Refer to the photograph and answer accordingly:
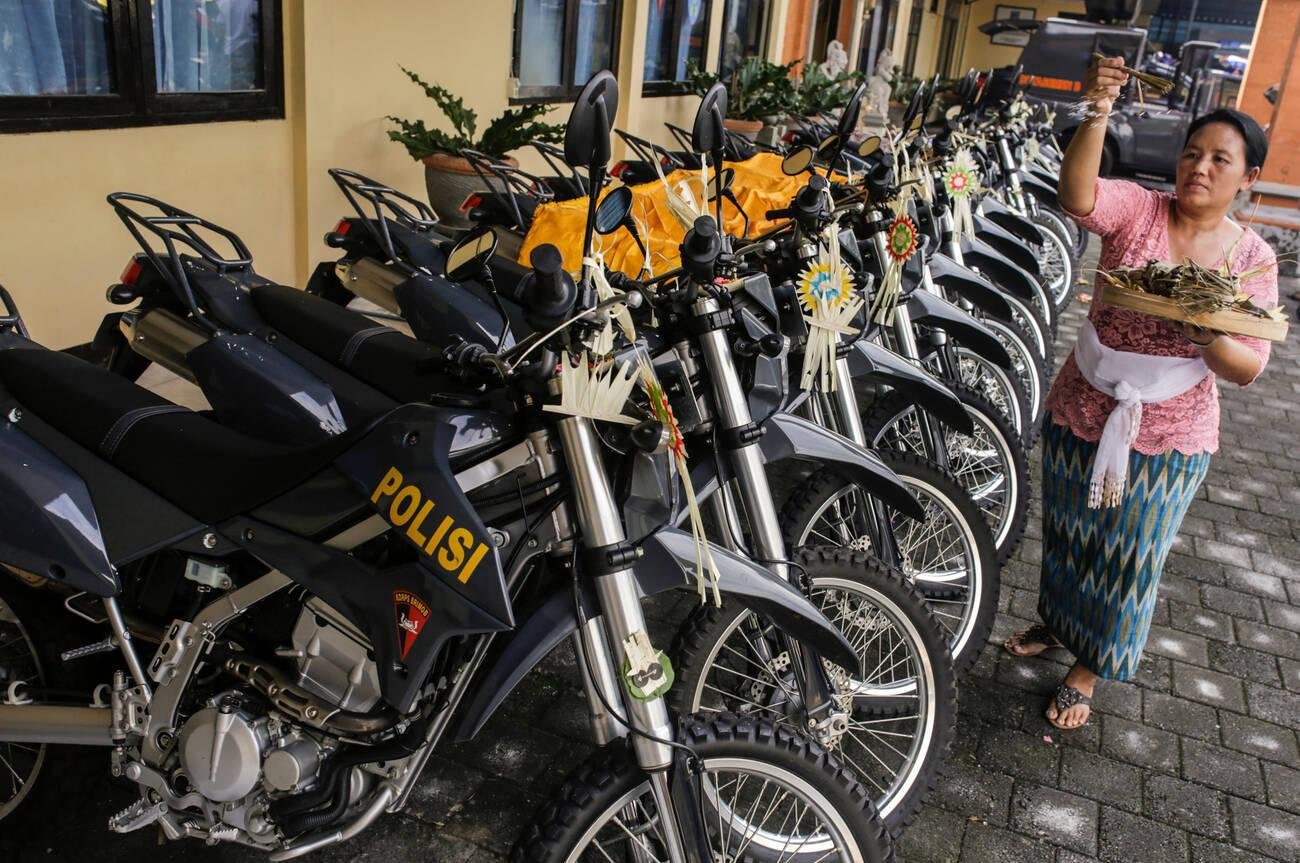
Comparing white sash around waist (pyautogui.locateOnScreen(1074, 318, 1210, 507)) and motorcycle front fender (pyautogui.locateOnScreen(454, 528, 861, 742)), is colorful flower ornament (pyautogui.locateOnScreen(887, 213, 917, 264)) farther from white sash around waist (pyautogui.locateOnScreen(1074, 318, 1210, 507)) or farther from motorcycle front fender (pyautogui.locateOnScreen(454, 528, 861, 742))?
motorcycle front fender (pyautogui.locateOnScreen(454, 528, 861, 742))

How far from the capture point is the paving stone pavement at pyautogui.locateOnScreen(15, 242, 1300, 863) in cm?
251

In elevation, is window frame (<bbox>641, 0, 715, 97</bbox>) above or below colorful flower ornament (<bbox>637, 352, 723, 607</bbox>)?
above

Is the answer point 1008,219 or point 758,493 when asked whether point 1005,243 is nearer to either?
point 1008,219

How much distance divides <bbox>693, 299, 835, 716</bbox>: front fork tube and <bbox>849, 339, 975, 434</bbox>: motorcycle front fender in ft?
2.87

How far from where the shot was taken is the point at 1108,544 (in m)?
3.07

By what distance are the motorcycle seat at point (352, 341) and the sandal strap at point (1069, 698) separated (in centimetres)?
197

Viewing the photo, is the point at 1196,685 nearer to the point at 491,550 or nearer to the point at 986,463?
the point at 986,463

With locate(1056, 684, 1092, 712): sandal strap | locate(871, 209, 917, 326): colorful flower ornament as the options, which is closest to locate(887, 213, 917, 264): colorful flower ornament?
locate(871, 209, 917, 326): colorful flower ornament

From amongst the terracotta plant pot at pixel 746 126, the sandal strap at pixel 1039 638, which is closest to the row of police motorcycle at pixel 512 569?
the sandal strap at pixel 1039 638

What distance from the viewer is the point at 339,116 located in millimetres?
5637

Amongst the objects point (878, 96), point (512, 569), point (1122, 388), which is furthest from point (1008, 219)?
point (878, 96)

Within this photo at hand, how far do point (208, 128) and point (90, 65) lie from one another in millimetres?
579

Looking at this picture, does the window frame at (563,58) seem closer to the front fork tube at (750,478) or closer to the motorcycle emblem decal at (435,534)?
the front fork tube at (750,478)

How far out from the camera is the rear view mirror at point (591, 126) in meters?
1.55
